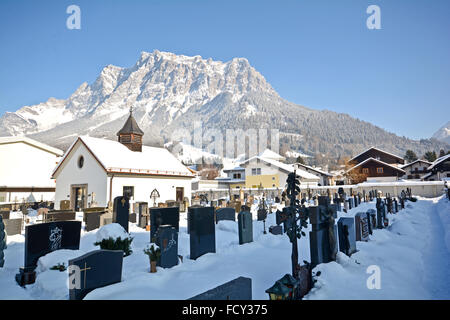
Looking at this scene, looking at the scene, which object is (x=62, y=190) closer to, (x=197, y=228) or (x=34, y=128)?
(x=197, y=228)

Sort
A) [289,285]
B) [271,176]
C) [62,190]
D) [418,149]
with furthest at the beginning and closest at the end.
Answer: [418,149] < [271,176] < [62,190] < [289,285]

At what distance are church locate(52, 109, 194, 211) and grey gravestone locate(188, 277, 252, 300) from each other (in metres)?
17.1

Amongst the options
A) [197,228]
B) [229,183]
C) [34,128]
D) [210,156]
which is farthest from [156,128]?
[197,228]

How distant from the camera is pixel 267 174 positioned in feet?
158

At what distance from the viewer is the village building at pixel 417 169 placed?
62.8m

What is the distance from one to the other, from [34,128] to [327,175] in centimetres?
21442

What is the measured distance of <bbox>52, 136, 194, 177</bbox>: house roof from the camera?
827 inches

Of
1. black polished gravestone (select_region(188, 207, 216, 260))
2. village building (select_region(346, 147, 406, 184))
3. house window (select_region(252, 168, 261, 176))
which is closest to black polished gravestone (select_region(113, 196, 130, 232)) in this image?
black polished gravestone (select_region(188, 207, 216, 260))

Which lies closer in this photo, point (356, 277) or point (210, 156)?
point (356, 277)

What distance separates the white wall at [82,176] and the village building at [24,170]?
17.4ft

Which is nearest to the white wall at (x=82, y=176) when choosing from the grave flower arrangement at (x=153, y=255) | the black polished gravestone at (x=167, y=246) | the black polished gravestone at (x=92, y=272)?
the black polished gravestone at (x=167, y=246)

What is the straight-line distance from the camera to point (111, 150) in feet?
75.5

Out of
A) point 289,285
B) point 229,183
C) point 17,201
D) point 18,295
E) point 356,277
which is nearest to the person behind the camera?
point 289,285

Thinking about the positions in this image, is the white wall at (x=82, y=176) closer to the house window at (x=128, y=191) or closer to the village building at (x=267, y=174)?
the house window at (x=128, y=191)
